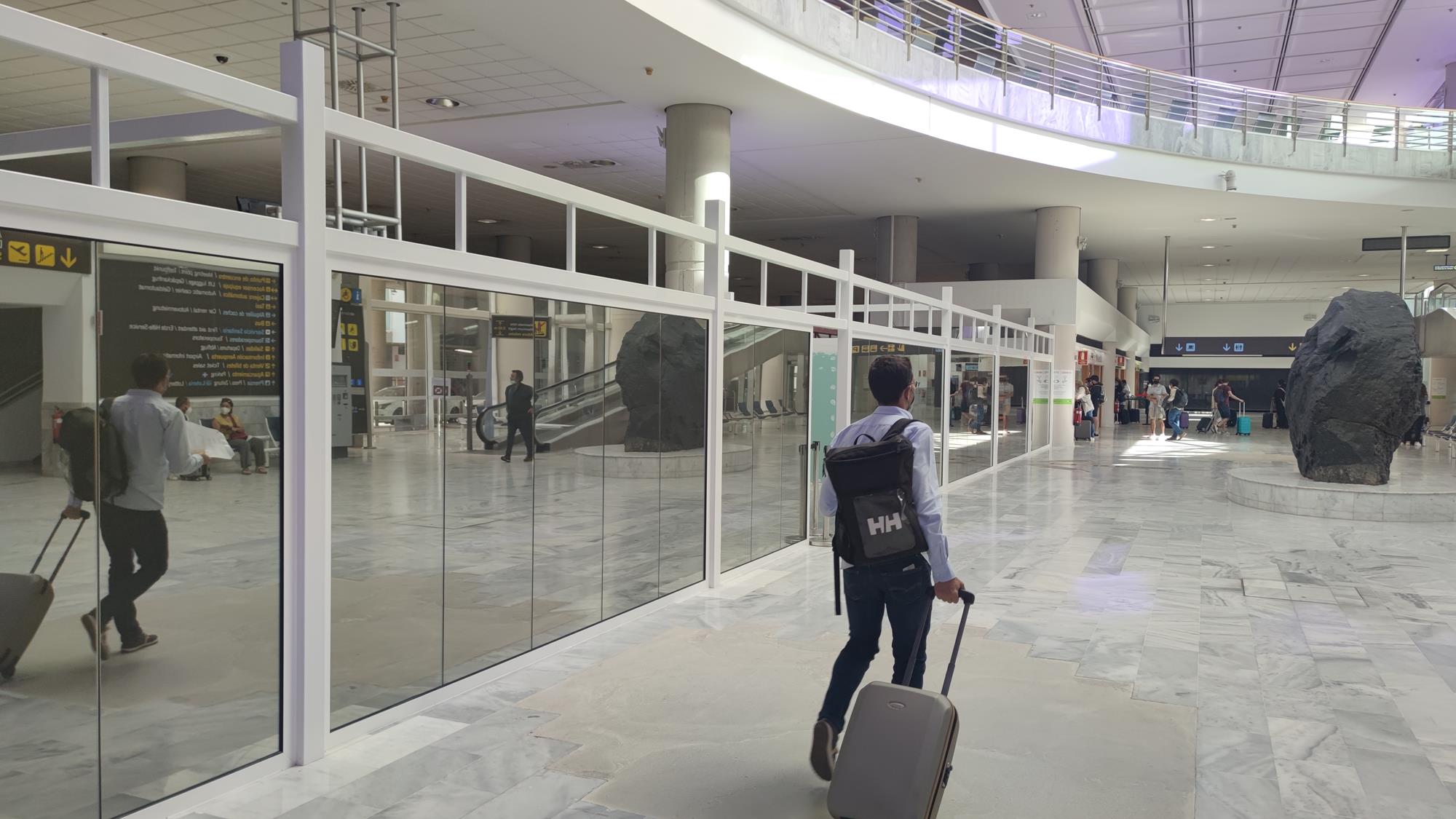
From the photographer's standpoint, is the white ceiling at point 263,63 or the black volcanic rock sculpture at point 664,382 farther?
the white ceiling at point 263,63

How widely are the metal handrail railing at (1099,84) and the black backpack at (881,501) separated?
40.4 ft

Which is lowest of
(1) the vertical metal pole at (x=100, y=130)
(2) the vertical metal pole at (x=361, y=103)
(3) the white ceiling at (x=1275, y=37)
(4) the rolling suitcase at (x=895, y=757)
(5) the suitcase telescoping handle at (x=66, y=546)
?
(4) the rolling suitcase at (x=895, y=757)

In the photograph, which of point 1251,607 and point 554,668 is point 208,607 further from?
point 1251,607

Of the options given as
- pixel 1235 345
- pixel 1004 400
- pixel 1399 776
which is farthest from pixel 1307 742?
pixel 1235 345

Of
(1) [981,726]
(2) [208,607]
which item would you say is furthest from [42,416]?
(1) [981,726]

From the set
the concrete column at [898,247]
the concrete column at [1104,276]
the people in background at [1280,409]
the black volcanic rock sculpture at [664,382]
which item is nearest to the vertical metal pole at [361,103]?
the black volcanic rock sculpture at [664,382]

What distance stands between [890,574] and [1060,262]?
21027 millimetres

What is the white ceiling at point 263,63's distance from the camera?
452 inches

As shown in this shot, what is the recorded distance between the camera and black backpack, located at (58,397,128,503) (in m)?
3.32

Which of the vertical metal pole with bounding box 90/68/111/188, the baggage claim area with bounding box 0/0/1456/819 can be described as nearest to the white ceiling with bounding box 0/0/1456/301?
the baggage claim area with bounding box 0/0/1456/819

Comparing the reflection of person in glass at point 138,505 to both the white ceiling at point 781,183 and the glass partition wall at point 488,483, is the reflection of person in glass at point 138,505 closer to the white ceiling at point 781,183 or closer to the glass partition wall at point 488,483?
the glass partition wall at point 488,483

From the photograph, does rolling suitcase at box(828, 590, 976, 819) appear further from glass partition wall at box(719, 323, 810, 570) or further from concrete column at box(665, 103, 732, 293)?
concrete column at box(665, 103, 732, 293)

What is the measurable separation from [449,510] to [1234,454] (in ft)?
70.2

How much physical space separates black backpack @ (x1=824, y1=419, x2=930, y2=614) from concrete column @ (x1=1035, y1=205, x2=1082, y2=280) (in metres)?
20.8
